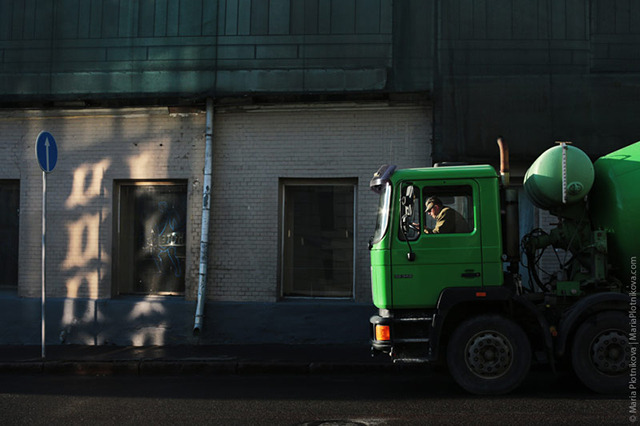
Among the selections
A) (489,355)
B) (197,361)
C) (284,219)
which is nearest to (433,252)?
(489,355)

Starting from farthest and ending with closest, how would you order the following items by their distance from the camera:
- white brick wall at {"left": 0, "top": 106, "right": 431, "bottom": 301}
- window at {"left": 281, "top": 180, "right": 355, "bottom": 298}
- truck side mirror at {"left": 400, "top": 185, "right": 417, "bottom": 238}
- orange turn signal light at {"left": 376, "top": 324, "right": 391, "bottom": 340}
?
window at {"left": 281, "top": 180, "right": 355, "bottom": 298}, white brick wall at {"left": 0, "top": 106, "right": 431, "bottom": 301}, truck side mirror at {"left": 400, "top": 185, "right": 417, "bottom": 238}, orange turn signal light at {"left": 376, "top": 324, "right": 391, "bottom": 340}

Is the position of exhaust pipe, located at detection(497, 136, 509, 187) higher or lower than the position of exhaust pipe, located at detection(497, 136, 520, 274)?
higher

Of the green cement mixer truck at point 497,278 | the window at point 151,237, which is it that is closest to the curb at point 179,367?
the green cement mixer truck at point 497,278

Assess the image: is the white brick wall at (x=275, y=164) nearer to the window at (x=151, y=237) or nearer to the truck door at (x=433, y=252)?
the window at (x=151, y=237)

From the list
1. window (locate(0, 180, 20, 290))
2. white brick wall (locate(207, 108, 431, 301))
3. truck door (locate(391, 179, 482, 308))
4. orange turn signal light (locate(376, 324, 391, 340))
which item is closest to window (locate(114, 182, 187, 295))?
white brick wall (locate(207, 108, 431, 301))

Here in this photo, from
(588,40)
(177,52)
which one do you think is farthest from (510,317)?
(177,52)

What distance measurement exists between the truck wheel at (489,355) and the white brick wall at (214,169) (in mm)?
3738

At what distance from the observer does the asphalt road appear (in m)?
6.06

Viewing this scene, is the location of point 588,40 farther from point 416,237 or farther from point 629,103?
point 416,237

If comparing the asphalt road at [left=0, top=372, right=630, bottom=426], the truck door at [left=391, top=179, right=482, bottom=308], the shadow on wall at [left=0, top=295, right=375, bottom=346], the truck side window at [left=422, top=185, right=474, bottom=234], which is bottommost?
the asphalt road at [left=0, top=372, right=630, bottom=426]

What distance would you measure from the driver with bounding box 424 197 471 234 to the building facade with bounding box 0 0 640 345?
3278 mm

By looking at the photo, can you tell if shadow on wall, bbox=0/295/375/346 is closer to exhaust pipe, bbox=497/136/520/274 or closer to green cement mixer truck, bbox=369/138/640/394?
green cement mixer truck, bbox=369/138/640/394

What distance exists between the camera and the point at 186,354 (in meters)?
9.55

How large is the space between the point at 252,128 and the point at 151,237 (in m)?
2.80
